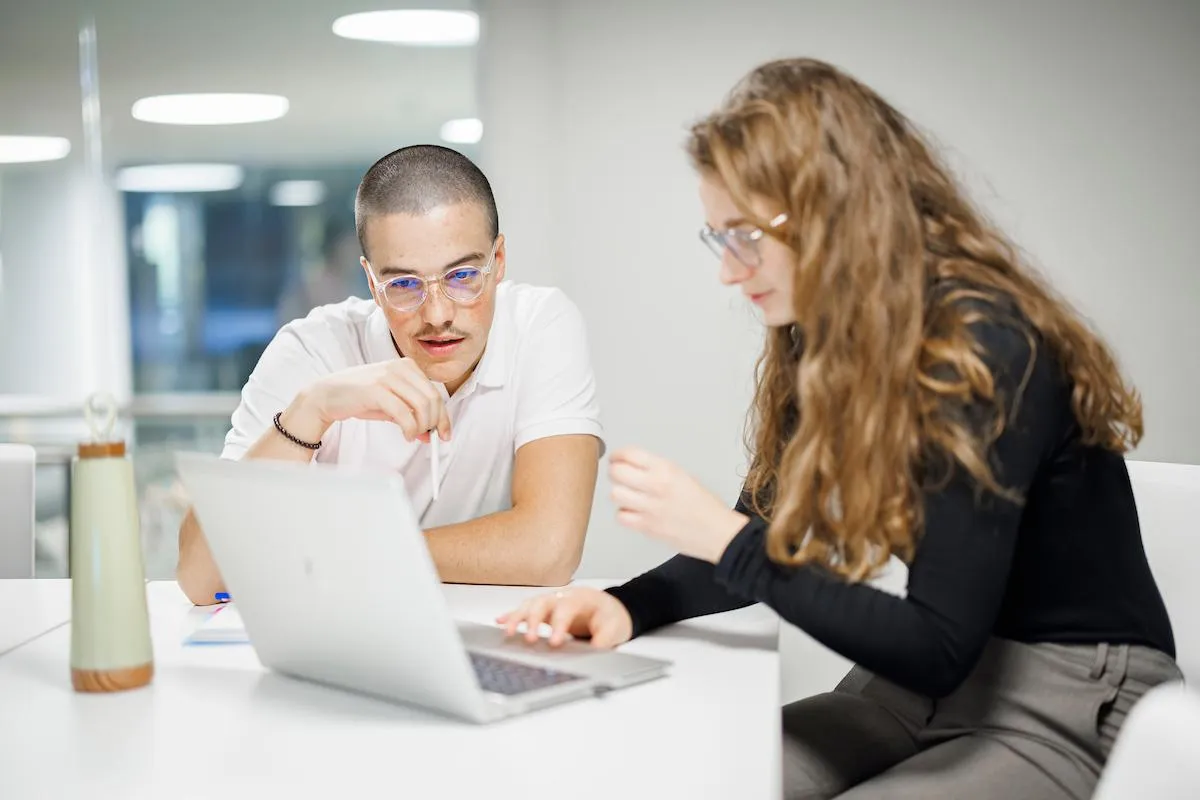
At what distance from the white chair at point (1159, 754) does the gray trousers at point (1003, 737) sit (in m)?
0.63

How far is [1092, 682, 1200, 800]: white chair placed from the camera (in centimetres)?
58

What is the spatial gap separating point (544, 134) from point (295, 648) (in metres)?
2.78

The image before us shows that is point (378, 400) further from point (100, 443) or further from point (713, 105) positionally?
point (713, 105)

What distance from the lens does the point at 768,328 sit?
60.6 inches

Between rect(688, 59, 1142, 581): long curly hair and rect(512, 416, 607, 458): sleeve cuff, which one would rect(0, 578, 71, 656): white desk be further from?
rect(688, 59, 1142, 581): long curly hair

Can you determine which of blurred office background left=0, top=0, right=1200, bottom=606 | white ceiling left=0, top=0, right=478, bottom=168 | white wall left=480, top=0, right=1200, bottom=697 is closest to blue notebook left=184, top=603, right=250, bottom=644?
white wall left=480, top=0, right=1200, bottom=697

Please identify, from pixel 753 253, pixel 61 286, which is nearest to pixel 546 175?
pixel 61 286

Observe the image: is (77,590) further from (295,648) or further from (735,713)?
(735,713)

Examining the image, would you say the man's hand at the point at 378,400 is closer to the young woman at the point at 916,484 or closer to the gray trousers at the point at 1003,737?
the young woman at the point at 916,484

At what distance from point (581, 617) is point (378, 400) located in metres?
0.49

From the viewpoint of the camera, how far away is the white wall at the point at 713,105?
3.49 meters

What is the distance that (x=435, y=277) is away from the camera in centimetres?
197

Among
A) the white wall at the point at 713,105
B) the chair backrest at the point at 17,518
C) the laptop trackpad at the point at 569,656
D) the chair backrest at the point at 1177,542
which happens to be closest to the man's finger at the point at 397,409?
the laptop trackpad at the point at 569,656

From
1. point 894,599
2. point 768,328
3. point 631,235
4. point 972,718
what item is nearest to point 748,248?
point 768,328
